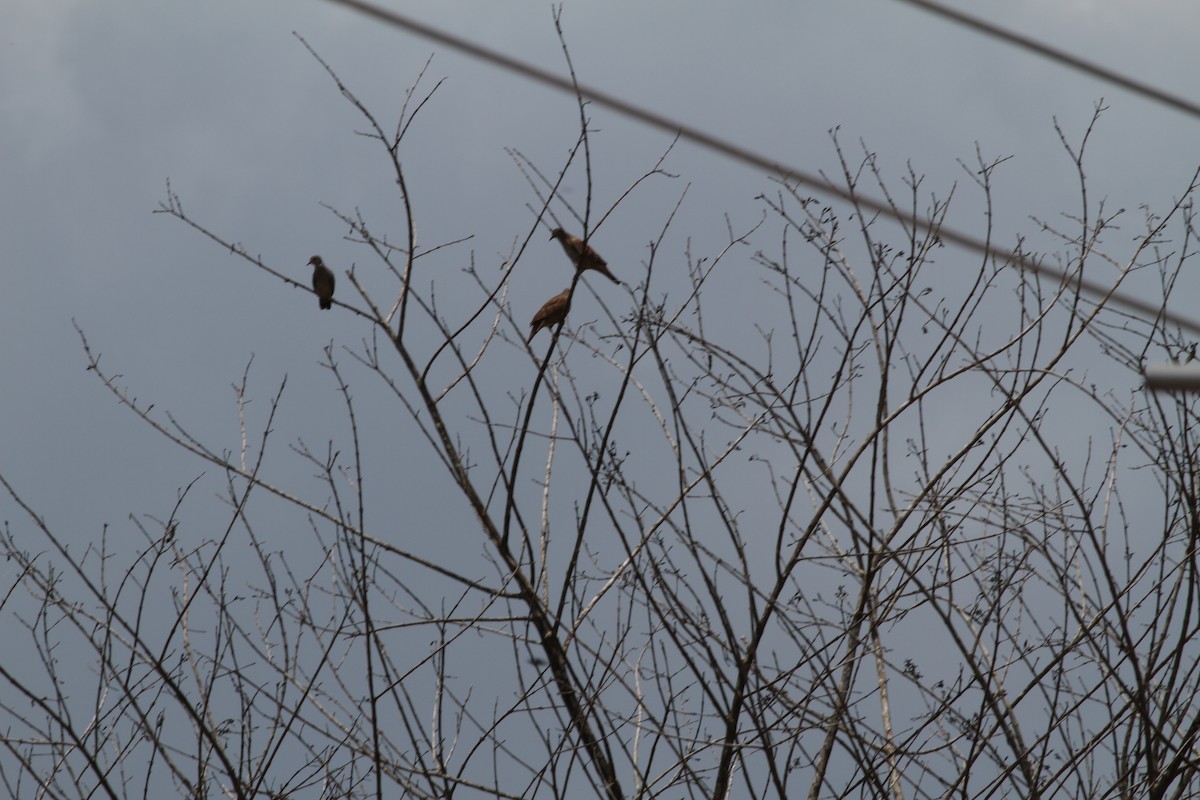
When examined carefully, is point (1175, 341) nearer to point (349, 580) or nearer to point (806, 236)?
point (806, 236)

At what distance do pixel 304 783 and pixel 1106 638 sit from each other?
9.43ft

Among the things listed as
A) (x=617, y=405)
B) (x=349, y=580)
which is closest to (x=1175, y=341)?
(x=617, y=405)

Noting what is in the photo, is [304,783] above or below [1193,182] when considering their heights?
below

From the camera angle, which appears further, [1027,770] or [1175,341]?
[1175,341]

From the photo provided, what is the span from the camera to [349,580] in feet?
14.1

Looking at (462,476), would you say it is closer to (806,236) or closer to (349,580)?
(349,580)

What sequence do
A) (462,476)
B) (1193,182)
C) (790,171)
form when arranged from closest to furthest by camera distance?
(790,171) < (462,476) < (1193,182)

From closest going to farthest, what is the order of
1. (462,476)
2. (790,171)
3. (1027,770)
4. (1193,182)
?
(790,171) → (1027,770) → (462,476) → (1193,182)

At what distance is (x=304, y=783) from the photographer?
436cm

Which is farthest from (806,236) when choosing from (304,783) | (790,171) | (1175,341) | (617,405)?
(304,783)

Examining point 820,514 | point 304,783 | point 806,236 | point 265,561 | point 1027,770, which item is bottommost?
Answer: point 1027,770

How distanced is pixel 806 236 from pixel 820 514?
40.1 inches

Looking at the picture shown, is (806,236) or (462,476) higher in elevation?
(806,236)

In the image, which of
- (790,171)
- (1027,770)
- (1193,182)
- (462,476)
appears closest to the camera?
(790,171)
